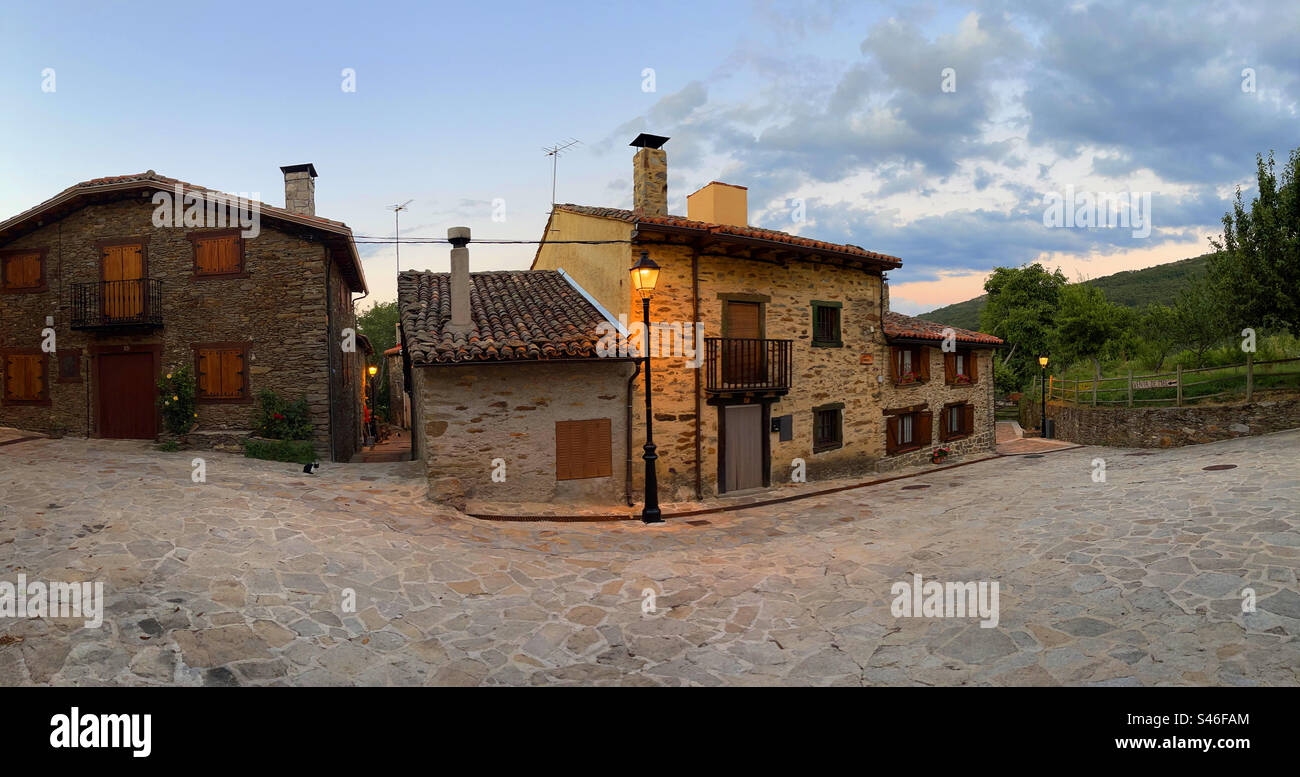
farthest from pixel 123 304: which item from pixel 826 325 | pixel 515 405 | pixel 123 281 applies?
pixel 826 325

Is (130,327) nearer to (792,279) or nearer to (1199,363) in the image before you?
(792,279)

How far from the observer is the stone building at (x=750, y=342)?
12430 mm

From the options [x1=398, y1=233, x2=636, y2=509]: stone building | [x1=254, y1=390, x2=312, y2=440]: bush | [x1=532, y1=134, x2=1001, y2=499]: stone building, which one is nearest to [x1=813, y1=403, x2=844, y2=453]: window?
[x1=532, y1=134, x2=1001, y2=499]: stone building

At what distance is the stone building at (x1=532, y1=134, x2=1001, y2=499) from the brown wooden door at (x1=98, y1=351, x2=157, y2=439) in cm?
1111

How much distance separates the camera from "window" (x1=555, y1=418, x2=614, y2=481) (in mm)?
11562

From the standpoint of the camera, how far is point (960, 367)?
802 inches

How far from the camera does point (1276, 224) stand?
1681cm

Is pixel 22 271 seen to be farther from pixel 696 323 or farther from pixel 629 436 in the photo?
pixel 696 323

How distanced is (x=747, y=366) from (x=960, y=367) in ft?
36.4

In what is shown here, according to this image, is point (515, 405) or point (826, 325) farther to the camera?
point (826, 325)

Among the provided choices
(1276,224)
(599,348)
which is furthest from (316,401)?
(1276,224)

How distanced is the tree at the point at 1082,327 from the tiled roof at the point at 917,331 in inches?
720

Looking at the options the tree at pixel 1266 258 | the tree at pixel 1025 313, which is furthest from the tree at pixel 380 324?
the tree at pixel 1266 258

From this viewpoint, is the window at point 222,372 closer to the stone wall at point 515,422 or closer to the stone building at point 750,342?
the stone wall at point 515,422
